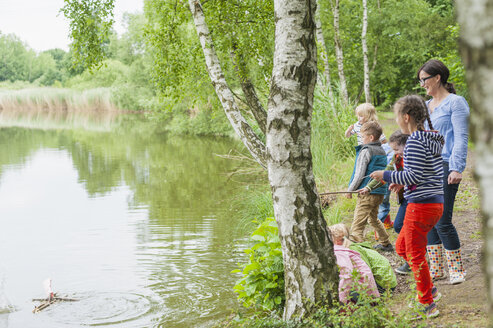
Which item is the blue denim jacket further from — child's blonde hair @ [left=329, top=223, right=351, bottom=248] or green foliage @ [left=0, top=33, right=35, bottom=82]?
green foliage @ [left=0, top=33, right=35, bottom=82]

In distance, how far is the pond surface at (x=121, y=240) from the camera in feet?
19.2

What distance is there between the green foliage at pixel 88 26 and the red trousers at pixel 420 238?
505 centimetres

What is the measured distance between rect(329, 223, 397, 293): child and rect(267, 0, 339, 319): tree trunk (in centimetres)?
74

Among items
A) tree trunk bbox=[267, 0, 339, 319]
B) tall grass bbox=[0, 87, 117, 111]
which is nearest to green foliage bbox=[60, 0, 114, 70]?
tree trunk bbox=[267, 0, 339, 319]

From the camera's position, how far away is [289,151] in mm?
3615

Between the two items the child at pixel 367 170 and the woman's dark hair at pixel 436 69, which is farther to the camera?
the child at pixel 367 170

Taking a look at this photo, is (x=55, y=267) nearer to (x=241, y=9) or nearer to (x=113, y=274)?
(x=113, y=274)

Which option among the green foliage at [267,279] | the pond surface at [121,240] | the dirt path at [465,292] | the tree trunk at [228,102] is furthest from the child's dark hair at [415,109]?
the pond surface at [121,240]

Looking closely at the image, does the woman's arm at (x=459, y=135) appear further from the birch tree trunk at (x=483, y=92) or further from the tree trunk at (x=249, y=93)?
the tree trunk at (x=249, y=93)

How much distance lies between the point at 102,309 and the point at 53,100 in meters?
53.1

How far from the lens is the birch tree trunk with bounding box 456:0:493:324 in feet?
3.48

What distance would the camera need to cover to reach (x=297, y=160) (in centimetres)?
363

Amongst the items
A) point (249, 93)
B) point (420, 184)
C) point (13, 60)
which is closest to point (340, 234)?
point (420, 184)

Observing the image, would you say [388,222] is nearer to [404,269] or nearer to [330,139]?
[404,269]
